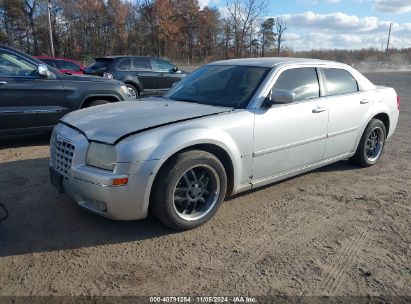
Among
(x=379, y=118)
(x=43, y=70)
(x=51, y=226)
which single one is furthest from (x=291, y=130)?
(x=43, y=70)

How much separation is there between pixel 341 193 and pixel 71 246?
3.23 metres

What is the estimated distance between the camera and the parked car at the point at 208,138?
330cm

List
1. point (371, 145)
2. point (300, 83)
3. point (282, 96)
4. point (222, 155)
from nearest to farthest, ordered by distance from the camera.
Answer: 1. point (222, 155)
2. point (282, 96)
3. point (300, 83)
4. point (371, 145)

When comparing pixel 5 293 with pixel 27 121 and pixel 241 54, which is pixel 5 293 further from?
pixel 241 54

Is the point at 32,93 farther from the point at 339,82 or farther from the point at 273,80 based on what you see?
the point at 339,82

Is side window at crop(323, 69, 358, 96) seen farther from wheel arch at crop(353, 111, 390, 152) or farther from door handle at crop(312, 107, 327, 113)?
wheel arch at crop(353, 111, 390, 152)

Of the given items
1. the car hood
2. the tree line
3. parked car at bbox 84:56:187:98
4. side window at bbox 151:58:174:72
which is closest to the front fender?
the car hood

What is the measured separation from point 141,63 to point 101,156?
953 centimetres

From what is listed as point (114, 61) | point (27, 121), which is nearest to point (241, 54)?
point (114, 61)

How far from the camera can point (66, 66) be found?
47.9ft

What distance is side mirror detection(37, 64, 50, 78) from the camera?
631cm

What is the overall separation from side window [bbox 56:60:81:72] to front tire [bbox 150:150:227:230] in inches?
486

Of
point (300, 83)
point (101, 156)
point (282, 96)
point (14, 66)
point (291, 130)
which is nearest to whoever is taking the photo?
point (101, 156)

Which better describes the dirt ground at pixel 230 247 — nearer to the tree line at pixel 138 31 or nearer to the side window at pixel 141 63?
the side window at pixel 141 63
